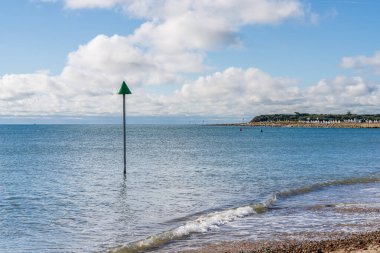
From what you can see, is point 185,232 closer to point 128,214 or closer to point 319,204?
point 128,214

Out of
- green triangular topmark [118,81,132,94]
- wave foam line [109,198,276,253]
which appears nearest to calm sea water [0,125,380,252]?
wave foam line [109,198,276,253]

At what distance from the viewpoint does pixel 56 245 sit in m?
15.5

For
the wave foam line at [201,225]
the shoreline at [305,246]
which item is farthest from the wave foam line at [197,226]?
the shoreline at [305,246]

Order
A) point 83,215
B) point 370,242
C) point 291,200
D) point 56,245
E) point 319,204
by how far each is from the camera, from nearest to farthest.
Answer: point 370,242 → point 56,245 → point 83,215 → point 319,204 → point 291,200

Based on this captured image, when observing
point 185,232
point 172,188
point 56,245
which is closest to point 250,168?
point 172,188

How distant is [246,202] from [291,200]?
2722 millimetres

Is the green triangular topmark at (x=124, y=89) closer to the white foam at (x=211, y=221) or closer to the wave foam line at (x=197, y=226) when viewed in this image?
the wave foam line at (x=197, y=226)

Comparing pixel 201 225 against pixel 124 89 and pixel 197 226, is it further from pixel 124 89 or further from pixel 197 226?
pixel 124 89

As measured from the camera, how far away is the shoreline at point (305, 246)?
12.7 meters

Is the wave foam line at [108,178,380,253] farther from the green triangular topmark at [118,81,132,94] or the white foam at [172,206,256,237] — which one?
the green triangular topmark at [118,81,132,94]

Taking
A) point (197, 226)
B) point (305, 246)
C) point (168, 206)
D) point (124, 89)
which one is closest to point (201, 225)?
point (197, 226)

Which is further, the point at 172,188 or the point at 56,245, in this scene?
the point at 172,188

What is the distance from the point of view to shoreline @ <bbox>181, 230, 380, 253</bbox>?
1268 cm

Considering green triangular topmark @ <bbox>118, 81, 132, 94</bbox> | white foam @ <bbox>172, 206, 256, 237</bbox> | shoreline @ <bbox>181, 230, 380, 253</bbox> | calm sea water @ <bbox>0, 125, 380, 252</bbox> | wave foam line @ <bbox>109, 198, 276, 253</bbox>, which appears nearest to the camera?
shoreline @ <bbox>181, 230, 380, 253</bbox>
